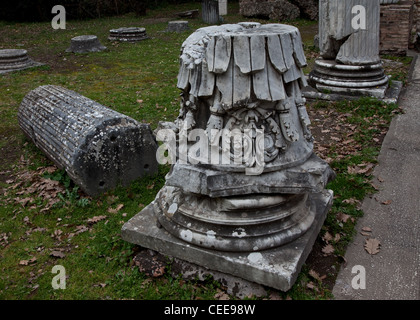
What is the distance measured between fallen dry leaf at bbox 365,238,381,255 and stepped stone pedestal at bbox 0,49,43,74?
35.9 ft

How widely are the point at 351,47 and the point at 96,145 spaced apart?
17.2 ft

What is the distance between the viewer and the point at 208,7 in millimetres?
17906

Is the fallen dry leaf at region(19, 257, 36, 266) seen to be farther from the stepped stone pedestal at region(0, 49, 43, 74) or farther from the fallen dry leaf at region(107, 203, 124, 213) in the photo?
the stepped stone pedestal at region(0, 49, 43, 74)

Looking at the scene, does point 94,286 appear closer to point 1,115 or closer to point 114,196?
point 114,196

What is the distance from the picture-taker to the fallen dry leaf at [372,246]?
394 cm

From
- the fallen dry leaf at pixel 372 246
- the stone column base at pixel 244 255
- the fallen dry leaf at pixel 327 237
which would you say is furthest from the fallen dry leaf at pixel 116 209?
the fallen dry leaf at pixel 372 246

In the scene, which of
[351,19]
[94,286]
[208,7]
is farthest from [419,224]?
[208,7]

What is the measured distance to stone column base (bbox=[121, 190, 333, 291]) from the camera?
3.27 m

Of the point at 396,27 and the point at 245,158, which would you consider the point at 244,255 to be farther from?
the point at 396,27

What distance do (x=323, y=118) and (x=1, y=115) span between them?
20.8 feet

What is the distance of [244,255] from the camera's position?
11.2 feet

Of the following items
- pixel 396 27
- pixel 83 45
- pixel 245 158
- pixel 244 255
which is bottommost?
pixel 244 255

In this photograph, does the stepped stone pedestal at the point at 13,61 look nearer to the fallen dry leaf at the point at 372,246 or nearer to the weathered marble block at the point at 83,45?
the weathered marble block at the point at 83,45

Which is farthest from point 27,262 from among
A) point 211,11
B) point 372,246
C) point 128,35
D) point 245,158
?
point 211,11
